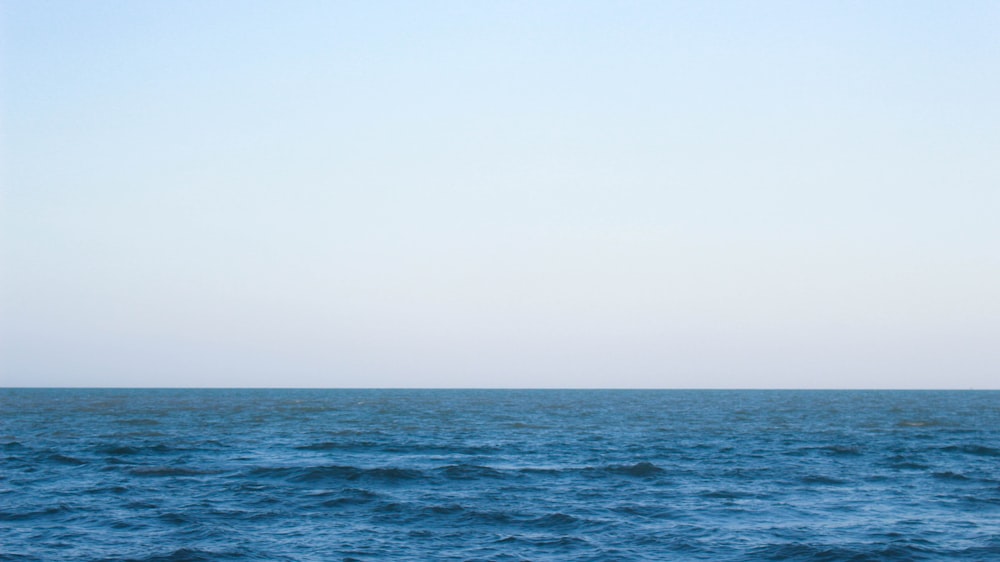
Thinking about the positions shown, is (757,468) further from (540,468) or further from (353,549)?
(353,549)

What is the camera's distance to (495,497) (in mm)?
33406

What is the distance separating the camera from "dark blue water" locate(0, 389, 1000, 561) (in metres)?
24.9

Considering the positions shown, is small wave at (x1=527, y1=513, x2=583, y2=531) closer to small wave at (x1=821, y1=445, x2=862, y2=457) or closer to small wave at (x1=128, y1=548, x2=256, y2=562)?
small wave at (x1=128, y1=548, x2=256, y2=562)

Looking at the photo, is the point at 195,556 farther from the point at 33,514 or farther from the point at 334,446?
the point at 334,446

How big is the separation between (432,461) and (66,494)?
58.7 feet

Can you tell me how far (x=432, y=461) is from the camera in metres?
45.4

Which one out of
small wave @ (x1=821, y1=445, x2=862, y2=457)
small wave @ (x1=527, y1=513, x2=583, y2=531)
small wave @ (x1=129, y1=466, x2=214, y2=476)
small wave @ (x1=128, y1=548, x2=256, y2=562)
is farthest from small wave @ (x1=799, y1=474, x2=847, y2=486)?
small wave @ (x1=129, y1=466, x2=214, y2=476)

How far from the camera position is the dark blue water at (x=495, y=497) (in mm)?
24922

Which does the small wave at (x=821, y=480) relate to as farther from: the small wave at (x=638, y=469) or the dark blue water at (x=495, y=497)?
the small wave at (x=638, y=469)

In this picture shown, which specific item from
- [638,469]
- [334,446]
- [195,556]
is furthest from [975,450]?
[195,556]

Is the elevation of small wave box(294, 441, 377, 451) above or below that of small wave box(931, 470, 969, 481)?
below

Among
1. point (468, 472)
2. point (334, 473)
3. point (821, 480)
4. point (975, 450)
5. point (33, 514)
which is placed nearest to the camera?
point (33, 514)

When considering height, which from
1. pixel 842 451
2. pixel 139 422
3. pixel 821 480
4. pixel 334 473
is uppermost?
pixel 842 451

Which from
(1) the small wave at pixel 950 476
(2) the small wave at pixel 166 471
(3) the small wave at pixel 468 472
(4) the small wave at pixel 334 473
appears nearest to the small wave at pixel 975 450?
(1) the small wave at pixel 950 476
